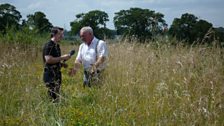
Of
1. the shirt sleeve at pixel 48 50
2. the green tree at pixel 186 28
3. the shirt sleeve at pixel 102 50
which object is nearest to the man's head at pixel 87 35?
the shirt sleeve at pixel 102 50

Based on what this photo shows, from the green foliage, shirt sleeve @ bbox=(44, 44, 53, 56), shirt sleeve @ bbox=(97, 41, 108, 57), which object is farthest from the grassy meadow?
the green foliage

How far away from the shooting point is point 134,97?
5.58m

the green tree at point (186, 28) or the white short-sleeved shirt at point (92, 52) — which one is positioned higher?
the green tree at point (186, 28)

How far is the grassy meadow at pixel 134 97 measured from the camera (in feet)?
14.8

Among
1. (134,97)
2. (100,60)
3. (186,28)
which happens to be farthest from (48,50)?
(186,28)

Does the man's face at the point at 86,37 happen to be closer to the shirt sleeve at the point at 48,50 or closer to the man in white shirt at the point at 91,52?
the man in white shirt at the point at 91,52

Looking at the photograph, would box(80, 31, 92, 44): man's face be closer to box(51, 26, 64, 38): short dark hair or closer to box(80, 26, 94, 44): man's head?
box(80, 26, 94, 44): man's head

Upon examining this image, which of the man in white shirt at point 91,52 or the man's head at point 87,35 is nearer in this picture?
the man in white shirt at point 91,52

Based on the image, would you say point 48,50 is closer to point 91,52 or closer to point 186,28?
point 91,52

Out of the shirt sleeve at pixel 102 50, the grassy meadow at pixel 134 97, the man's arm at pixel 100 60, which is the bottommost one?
the grassy meadow at pixel 134 97

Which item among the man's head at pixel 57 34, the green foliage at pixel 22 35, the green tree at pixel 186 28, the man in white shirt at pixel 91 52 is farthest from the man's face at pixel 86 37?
the green foliage at pixel 22 35

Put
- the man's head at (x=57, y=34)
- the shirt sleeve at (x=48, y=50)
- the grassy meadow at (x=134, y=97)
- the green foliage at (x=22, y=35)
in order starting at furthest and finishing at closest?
1. the green foliage at (x=22, y=35)
2. the man's head at (x=57, y=34)
3. the shirt sleeve at (x=48, y=50)
4. the grassy meadow at (x=134, y=97)

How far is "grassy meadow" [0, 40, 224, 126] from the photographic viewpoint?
450 cm

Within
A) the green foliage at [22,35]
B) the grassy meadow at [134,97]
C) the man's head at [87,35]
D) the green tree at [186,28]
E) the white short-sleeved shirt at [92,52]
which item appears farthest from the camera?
the green foliage at [22,35]
